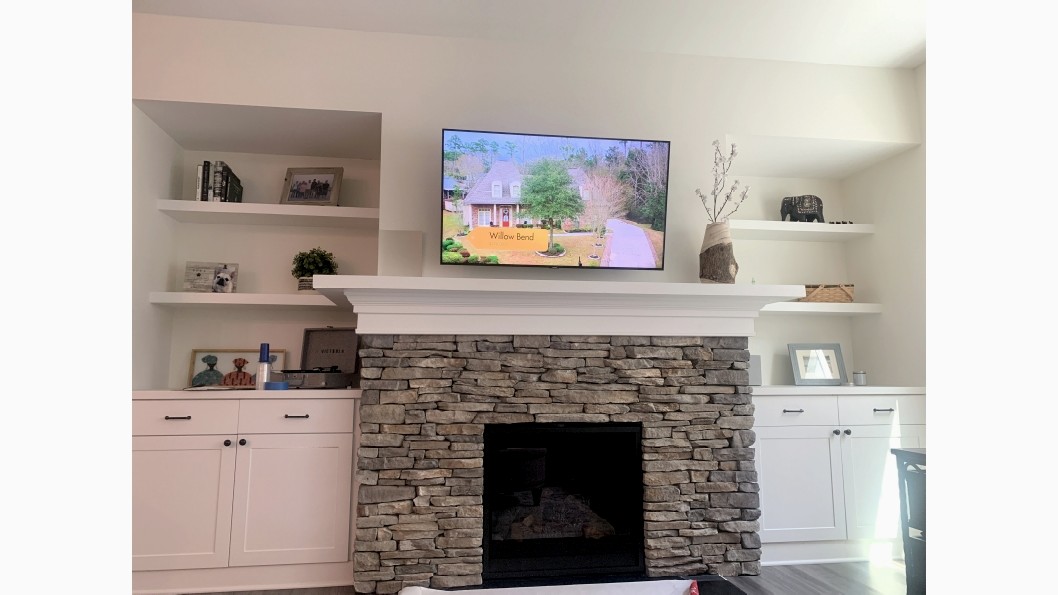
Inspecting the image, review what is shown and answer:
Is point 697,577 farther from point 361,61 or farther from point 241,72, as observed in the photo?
point 241,72

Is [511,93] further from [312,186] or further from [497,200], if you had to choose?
[312,186]

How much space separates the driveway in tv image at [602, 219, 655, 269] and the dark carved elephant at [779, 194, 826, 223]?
54.0 inches

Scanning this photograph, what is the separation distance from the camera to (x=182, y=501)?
2.56 metres

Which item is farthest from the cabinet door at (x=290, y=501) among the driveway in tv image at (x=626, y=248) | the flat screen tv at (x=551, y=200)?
the driveway in tv image at (x=626, y=248)

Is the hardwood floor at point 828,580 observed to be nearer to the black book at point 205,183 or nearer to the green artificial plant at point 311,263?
the green artificial plant at point 311,263

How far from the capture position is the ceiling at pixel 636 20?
2736mm

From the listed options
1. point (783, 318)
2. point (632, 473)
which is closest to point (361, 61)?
point (632, 473)

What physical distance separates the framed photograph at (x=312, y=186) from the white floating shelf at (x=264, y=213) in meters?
0.09

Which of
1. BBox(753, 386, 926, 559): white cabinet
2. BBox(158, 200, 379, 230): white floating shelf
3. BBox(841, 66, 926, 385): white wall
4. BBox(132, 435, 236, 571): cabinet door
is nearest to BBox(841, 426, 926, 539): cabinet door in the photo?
BBox(753, 386, 926, 559): white cabinet

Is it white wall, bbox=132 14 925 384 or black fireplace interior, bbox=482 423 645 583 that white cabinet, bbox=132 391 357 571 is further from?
white wall, bbox=132 14 925 384

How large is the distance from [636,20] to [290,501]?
2.78 m

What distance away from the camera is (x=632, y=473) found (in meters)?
2.76
